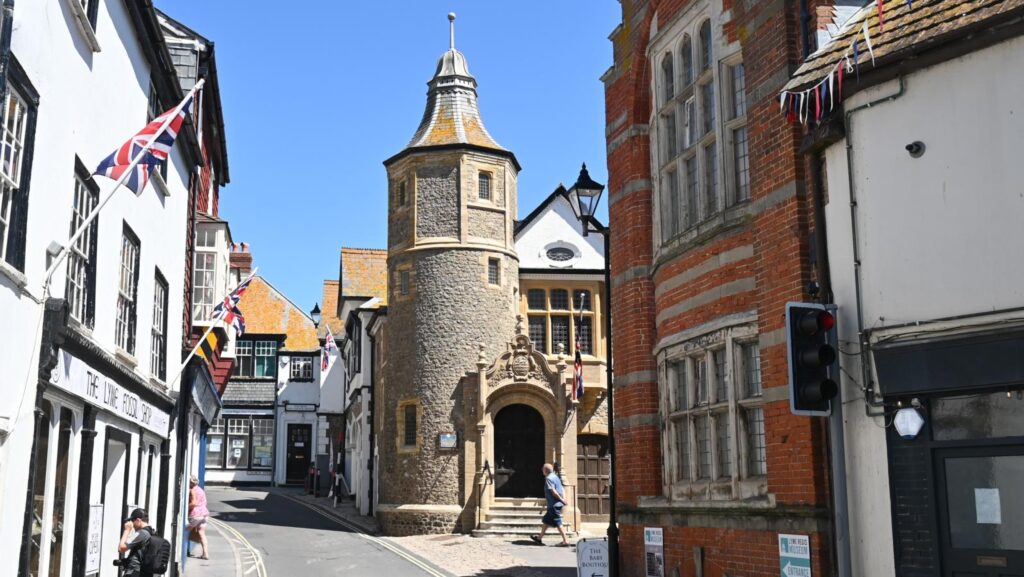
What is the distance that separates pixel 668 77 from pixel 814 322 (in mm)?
6843

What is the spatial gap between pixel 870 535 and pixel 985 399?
1851 mm

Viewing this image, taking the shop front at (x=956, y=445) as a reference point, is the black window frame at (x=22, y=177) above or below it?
above

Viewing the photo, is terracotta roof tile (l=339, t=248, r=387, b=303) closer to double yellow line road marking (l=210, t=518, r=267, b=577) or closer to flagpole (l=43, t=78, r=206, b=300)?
double yellow line road marking (l=210, t=518, r=267, b=577)

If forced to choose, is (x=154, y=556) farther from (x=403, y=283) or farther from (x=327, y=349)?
(x=327, y=349)

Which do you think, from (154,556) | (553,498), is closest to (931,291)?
(154,556)

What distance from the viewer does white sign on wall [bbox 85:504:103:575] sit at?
12270 mm

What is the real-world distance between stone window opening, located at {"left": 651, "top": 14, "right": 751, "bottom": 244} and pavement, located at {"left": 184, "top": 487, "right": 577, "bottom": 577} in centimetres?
824

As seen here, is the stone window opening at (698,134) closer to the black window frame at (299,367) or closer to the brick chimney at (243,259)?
the brick chimney at (243,259)

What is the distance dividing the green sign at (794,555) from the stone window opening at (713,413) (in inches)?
37.2

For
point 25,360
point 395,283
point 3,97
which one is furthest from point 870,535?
point 395,283

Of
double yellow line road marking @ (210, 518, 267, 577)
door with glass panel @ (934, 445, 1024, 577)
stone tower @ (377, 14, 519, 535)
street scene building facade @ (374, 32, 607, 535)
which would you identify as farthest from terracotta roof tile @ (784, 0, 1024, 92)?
stone tower @ (377, 14, 519, 535)

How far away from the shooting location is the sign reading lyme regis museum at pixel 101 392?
10.4 metres

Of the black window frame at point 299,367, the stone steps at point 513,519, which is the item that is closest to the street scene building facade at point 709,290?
the stone steps at point 513,519

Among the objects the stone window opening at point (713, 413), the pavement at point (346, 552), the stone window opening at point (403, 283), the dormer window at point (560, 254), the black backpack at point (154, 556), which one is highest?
the dormer window at point (560, 254)
